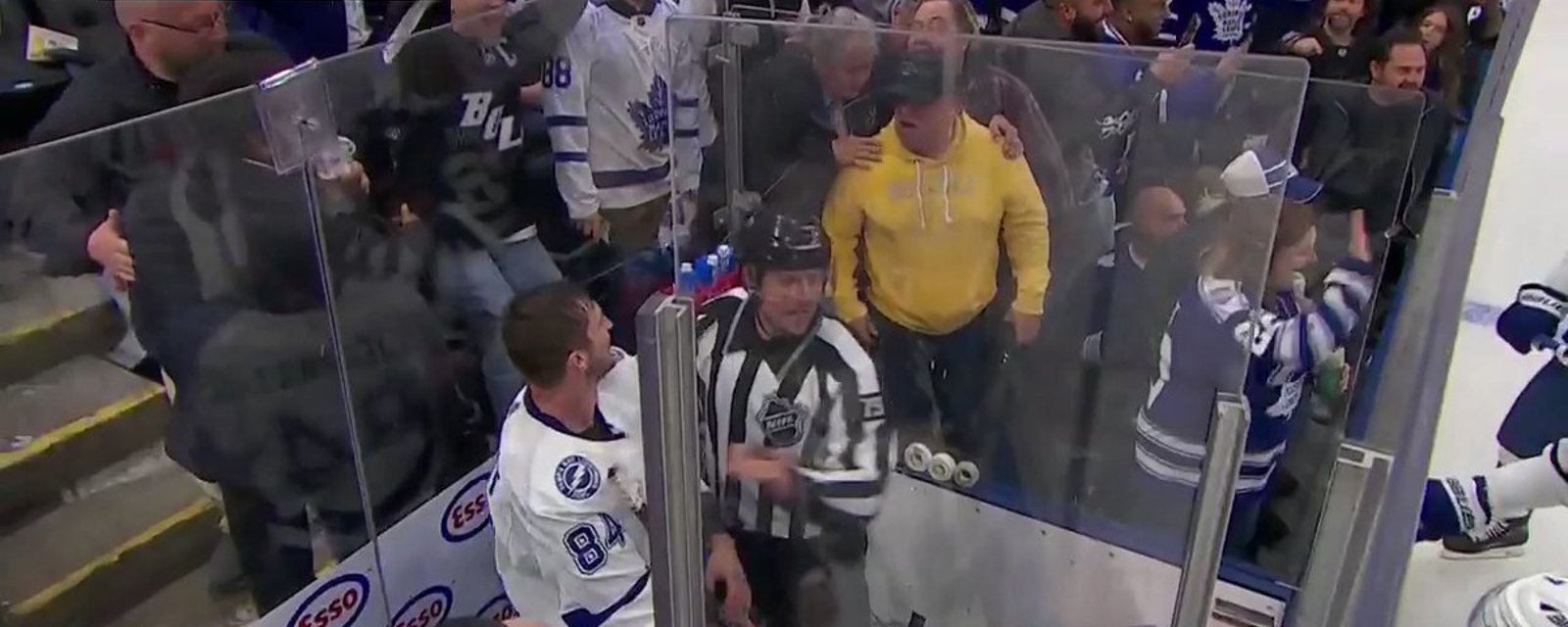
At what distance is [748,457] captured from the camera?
4.67ft

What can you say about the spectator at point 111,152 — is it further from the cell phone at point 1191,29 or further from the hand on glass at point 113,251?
the cell phone at point 1191,29

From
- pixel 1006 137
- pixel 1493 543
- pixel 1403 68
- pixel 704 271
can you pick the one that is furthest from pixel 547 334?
pixel 1403 68

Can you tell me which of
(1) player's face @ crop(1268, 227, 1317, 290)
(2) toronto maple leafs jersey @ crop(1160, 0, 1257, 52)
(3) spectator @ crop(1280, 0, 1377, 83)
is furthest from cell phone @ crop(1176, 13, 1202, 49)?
(1) player's face @ crop(1268, 227, 1317, 290)

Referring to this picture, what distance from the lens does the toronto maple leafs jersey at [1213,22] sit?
325cm

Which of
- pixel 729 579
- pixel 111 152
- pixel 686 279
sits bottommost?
pixel 729 579

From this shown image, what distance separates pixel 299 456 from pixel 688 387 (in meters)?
0.81

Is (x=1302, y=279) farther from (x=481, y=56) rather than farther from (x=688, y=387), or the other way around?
(x=481, y=56)

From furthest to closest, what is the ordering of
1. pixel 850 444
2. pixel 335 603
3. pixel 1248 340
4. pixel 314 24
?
pixel 314 24, pixel 335 603, pixel 850 444, pixel 1248 340

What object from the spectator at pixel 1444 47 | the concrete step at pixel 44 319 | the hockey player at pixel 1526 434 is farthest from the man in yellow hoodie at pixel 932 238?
the spectator at pixel 1444 47

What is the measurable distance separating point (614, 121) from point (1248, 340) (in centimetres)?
140

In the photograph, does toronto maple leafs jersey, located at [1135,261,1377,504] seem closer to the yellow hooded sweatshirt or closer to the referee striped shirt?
the yellow hooded sweatshirt

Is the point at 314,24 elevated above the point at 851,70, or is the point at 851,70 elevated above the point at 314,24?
the point at 851,70

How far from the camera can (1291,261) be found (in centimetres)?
169

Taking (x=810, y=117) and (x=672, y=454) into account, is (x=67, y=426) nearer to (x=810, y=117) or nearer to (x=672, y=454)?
(x=672, y=454)
